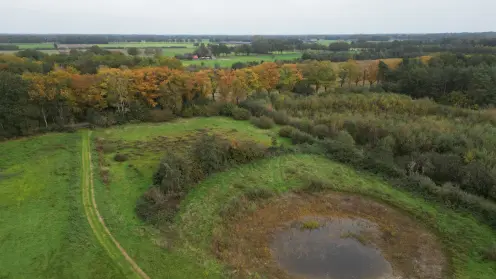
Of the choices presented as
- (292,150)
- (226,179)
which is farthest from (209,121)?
(226,179)

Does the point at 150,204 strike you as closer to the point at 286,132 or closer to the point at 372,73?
the point at 286,132

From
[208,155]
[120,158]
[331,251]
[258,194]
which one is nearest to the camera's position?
[331,251]

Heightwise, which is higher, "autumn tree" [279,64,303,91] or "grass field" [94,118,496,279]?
"autumn tree" [279,64,303,91]

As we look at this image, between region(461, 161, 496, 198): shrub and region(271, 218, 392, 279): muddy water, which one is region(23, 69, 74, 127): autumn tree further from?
region(461, 161, 496, 198): shrub

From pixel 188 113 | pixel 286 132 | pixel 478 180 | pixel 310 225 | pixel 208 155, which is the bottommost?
pixel 310 225

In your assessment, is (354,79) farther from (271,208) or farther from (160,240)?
(160,240)

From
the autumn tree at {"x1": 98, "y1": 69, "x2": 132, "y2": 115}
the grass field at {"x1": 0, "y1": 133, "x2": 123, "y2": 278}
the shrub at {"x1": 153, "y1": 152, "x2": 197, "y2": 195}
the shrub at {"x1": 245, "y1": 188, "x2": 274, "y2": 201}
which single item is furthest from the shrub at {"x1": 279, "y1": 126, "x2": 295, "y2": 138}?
the grass field at {"x1": 0, "y1": 133, "x2": 123, "y2": 278}

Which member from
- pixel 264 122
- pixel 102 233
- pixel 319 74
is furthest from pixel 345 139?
pixel 319 74

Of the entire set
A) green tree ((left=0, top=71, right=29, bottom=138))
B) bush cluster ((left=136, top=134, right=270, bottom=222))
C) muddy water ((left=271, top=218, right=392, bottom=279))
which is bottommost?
muddy water ((left=271, top=218, right=392, bottom=279))
